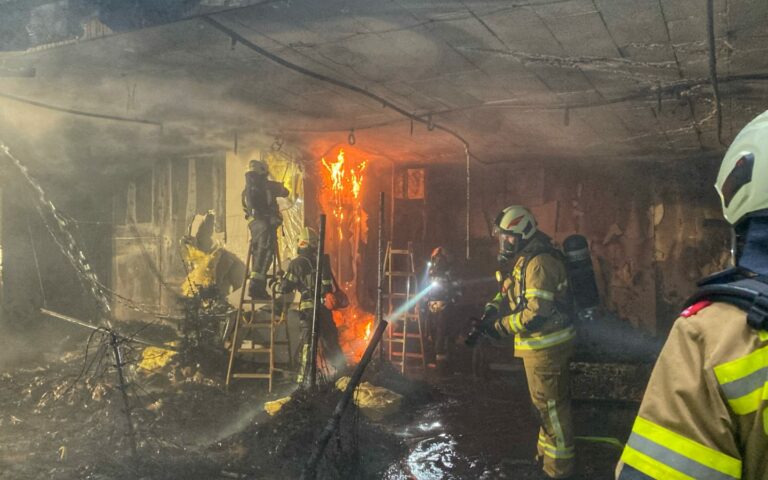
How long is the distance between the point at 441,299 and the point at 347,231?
263 cm

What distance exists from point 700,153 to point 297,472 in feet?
31.7

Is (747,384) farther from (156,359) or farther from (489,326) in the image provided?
(156,359)

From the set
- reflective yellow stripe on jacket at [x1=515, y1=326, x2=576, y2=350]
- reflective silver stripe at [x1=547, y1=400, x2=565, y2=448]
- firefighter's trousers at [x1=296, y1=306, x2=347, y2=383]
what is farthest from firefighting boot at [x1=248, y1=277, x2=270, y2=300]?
reflective silver stripe at [x1=547, y1=400, x2=565, y2=448]

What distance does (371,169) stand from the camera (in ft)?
39.8

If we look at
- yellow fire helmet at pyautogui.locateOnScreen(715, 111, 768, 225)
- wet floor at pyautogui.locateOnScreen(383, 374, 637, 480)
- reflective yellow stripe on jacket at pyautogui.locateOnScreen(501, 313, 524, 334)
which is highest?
yellow fire helmet at pyautogui.locateOnScreen(715, 111, 768, 225)

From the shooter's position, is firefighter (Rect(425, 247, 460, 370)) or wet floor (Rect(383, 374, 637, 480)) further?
firefighter (Rect(425, 247, 460, 370))

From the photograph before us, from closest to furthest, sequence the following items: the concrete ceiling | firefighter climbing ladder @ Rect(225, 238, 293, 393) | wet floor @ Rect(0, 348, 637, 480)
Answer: the concrete ceiling → wet floor @ Rect(0, 348, 637, 480) → firefighter climbing ladder @ Rect(225, 238, 293, 393)

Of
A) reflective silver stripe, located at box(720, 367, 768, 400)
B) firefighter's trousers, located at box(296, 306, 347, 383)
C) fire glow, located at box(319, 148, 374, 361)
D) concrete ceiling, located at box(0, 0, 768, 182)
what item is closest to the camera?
reflective silver stripe, located at box(720, 367, 768, 400)

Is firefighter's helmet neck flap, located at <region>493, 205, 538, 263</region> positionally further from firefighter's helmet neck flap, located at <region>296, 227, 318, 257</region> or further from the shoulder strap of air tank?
the shoulder strap of air tank

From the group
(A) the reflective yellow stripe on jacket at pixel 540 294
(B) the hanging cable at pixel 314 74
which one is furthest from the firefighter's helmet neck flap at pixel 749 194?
(B) the hanging cable at pixel 314 74

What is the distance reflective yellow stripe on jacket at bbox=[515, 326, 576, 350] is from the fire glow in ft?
19.0

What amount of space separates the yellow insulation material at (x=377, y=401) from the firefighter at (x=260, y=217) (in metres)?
2.35

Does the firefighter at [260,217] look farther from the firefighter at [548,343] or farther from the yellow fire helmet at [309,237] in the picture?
the firefighter at [548,343]

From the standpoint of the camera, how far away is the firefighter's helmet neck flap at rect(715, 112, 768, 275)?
141 cm
